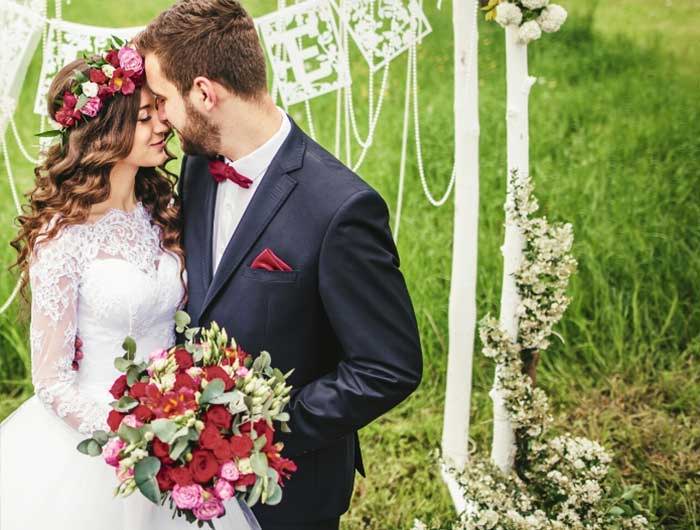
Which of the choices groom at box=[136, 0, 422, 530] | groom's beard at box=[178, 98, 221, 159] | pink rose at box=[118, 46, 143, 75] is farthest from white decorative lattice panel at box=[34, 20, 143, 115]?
groom's beard at box=[178, 98, 221, 159]

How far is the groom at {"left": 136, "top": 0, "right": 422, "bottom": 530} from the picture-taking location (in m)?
2.16

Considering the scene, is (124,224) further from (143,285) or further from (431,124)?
(431,124)

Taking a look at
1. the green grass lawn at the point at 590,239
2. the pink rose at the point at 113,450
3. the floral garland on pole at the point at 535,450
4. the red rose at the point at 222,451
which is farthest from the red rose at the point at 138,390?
the green grass lawn at the point at 590,239

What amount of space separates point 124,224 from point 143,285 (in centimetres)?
23

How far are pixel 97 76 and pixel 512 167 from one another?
4.78 ft

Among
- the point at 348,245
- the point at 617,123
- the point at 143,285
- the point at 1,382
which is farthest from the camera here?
the point at 617,123

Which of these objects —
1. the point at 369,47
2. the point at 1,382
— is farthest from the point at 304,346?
the point at 1,382

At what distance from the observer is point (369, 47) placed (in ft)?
11.0

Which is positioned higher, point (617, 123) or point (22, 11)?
point (22, 11)

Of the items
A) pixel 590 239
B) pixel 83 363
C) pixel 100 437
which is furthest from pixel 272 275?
pixel 590 239

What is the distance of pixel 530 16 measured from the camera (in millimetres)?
2879

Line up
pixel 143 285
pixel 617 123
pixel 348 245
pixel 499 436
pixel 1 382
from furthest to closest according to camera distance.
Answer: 1. pixel 617 123
2. pixel 1 382
3. pixel 499 436
4. pixel 143 285
5. pixel 348 245

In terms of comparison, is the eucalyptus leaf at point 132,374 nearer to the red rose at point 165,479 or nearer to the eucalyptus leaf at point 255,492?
the red rose at point 165,479

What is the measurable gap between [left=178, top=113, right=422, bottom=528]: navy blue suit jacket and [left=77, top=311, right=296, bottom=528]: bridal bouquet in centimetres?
28
